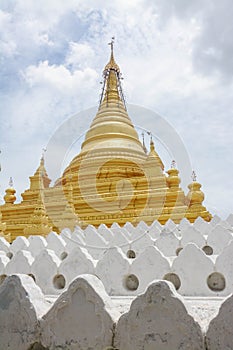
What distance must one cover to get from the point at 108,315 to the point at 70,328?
0.97 feet

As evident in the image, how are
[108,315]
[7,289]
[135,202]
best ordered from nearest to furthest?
[108,315] → [7,289] → [135,202]

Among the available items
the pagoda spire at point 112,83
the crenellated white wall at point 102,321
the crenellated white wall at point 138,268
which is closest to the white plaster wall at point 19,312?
the crenellated white wall at point 102,321

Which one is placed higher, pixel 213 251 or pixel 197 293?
pixel 213 251

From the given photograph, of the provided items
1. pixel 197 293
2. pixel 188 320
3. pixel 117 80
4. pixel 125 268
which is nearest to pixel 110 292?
pixel 125 268

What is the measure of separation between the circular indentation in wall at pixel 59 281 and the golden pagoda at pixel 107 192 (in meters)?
6.78

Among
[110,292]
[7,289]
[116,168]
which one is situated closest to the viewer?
[7,289]

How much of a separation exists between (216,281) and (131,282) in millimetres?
1128

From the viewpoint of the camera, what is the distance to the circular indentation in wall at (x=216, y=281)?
4.48 m

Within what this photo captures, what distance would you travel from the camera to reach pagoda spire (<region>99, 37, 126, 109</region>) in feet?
73.9

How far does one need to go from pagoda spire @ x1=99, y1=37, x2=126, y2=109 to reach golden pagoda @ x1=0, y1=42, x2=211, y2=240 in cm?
143

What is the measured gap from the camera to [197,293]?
4.38 metres

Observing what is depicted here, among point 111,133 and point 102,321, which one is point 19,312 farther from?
point 111,133

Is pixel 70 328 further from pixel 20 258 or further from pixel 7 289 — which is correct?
pixel 20 258

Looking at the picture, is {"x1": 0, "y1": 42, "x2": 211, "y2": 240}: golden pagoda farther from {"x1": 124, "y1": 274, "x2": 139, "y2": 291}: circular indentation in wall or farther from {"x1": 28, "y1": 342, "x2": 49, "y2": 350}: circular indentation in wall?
{"x1": 28, "y1": 342, "x2": 49, "y2": 350}: circular indentation in wall
